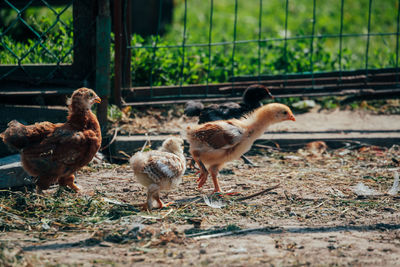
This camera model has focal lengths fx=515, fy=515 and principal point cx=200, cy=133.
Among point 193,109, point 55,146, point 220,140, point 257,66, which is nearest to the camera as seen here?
point 55,146

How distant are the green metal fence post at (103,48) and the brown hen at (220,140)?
1413 mm

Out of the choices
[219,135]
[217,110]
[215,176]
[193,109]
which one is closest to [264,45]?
[217,110]

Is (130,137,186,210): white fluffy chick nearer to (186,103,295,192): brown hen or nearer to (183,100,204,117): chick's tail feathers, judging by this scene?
(186,103,295,192): brown hen

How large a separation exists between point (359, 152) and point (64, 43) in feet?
14.6

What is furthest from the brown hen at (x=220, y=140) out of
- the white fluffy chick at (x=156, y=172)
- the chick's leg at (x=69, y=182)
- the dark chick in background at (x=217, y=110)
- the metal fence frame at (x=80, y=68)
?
the metal fence frame at (x=80, y=68)

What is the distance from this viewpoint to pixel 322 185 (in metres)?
5.80

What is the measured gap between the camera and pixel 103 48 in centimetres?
653

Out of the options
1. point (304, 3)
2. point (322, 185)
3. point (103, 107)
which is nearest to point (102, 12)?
point (103, 107)

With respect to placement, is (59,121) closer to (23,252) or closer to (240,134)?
(240,134)

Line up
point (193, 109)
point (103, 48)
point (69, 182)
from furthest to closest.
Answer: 1. point (193, 109)
2. point (103, 48)
3. point (69, 182)

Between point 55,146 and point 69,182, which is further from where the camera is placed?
point 69,182

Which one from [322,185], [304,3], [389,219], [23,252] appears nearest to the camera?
[23,252]

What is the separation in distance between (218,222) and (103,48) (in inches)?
117

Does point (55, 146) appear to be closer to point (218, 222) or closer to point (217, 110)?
point (218, 222)
